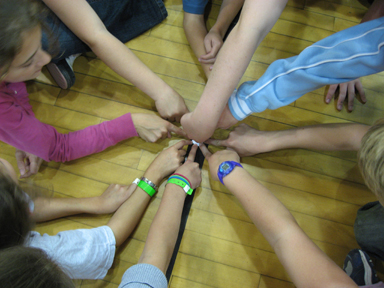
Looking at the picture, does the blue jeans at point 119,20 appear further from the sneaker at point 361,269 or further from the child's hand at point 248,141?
the sneaker at point 361,269

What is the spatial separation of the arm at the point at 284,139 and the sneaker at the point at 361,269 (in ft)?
1.38

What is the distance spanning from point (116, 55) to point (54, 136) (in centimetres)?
42

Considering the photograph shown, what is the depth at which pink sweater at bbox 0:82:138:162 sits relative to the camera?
0.87m

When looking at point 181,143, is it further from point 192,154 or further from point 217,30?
point 217,30

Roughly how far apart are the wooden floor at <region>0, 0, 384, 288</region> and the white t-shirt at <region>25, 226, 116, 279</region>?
9 cm

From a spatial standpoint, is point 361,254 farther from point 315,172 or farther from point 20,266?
point 20,266

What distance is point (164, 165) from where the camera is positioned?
1.03 metres

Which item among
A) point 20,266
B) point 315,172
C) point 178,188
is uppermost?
point 20,266

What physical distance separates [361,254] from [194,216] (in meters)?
0.66

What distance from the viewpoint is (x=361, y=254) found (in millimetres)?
937

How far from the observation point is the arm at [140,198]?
0.96 m

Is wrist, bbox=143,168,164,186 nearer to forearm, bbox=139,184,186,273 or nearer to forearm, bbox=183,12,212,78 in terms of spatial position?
forearm, bbox=139,184,186,273

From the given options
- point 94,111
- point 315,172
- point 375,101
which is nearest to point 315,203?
point 315,172

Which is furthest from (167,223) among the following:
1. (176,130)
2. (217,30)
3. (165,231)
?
(217,30)
